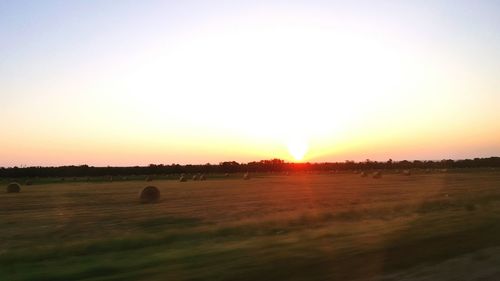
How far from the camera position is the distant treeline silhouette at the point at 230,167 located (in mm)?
130750

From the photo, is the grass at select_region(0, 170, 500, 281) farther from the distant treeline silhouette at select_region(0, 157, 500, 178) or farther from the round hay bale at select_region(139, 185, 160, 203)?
the distant treeline silhouette at select_region(0, 157, 500, 178)

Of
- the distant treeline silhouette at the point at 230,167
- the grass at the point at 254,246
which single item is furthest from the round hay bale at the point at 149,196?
the distant treeline silhouette at the point at 230,167

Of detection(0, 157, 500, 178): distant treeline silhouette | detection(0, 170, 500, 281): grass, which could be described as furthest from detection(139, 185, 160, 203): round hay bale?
detection(0, 157, 500, 178): distant treeline silhouette

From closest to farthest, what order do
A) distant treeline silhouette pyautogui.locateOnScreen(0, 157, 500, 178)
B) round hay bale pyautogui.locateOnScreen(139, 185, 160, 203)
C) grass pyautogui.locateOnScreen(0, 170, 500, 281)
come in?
grass pyautogui.locateOnScreen(0, 170, 500, 281)
round hay bale pyautogui.locateOnScreen(139, 185, 160, 203)
distant treeline silhouette pyautogui.locateOnScreen(0, 157, 500, 178)

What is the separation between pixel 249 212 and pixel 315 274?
52.9 feet

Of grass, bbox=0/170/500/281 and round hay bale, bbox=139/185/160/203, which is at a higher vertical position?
round hay bale, bbox=139/185/160/203

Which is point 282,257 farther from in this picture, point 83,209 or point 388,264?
point 83,209

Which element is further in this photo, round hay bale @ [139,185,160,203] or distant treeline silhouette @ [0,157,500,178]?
distant treeline silhouette @ [0,157,500,178]

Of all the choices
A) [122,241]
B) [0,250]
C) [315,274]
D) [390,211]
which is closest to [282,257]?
[315,274]

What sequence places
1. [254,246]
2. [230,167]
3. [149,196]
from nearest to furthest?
[254,246]
[149,196]
[230,167]

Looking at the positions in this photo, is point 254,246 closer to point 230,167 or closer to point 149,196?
point 149,196

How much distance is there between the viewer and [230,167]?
15262 cm

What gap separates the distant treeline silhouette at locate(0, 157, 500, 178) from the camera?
5148 inches

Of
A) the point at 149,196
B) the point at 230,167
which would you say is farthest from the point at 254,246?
the point at 230,167
